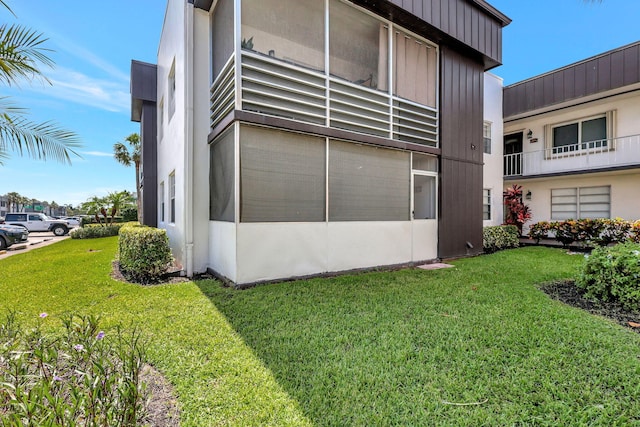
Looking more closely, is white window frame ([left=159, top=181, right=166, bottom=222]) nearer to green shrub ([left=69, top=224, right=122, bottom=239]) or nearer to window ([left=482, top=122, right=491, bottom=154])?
green shrub ([left=69, top=224, right=122, bottom=239])

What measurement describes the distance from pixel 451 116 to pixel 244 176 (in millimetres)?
6211

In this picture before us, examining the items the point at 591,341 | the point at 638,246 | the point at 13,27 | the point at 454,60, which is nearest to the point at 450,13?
the point at 454,60

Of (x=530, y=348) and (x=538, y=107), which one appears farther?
(x=538, y=107)

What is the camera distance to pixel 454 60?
8023 mm

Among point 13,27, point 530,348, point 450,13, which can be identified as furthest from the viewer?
point 450,13

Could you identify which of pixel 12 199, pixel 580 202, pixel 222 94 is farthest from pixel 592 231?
pixel 12 199

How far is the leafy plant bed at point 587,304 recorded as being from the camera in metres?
3.62

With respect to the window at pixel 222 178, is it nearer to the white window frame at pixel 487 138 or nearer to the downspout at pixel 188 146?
the downspout at pixel 188 146

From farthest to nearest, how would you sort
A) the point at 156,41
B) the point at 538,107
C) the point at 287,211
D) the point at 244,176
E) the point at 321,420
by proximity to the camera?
the point at 538,107 → the point at 156,41 → the point at 287,211 → the point at 244,176 → the point at 321,420

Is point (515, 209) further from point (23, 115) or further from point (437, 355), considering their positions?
point (23, 115)

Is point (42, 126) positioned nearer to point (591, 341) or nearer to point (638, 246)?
point (591, 341)

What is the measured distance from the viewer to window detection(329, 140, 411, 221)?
5969mm

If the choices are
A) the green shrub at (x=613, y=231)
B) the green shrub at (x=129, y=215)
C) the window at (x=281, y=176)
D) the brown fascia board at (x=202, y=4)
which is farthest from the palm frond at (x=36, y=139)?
the green shrub at (x=129, y=215)

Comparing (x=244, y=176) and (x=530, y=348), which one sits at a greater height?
(x=244, y=176)
